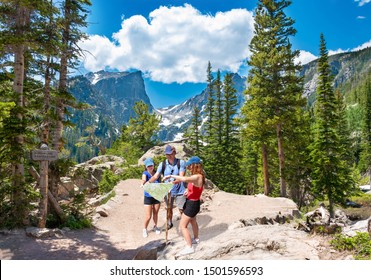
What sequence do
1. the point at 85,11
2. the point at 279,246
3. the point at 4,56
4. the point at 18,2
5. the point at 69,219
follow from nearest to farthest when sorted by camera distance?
the point at 279,246, the point at 18,2, the point at 4,56, the point at 69,219, the point at 85,11

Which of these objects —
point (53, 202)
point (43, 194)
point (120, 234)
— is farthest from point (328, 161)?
point (43, 194)

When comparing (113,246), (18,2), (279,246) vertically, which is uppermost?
(18,2)

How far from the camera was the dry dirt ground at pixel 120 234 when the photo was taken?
776 centimetres

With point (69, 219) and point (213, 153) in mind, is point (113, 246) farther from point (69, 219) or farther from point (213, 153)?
point (213, 153)

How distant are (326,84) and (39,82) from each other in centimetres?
2241

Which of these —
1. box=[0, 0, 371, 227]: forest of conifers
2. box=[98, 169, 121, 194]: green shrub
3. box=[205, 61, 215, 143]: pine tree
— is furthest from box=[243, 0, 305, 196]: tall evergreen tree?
box=[205, 61, 215, 143]: pine tree

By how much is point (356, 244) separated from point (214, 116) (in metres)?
34.8

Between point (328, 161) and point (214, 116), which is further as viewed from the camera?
point (214, 116)

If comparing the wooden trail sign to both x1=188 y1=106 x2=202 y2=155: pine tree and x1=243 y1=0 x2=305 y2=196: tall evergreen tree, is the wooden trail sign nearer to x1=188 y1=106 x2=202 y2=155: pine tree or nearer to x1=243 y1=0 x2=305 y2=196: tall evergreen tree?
x1=243 y1=0 x2=305 y2=196: tall evergreen tree

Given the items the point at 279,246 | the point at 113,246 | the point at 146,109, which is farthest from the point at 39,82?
the point at 146,109

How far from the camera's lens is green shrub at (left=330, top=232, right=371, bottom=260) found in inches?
185

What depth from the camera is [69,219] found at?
429 inches

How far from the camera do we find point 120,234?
10594mm

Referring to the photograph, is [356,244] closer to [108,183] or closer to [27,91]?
[27,91]
